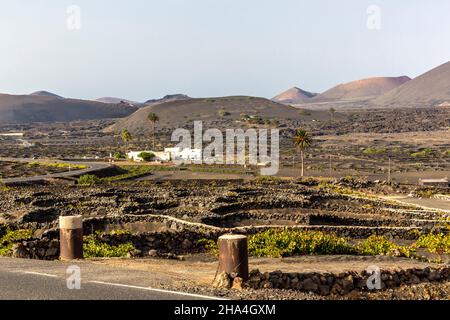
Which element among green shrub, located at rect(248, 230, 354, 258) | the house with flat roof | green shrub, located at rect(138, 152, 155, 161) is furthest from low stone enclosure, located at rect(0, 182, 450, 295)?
green shrub, located at rect(138, 152, 155, 161)

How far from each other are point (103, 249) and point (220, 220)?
14182 millimetres

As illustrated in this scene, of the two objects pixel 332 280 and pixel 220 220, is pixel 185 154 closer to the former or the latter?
pixel 220 220

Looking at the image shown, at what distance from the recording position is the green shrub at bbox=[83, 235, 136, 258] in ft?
73.5

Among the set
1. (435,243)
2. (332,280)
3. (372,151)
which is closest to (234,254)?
(332,280)

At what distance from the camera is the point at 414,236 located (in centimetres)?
3403

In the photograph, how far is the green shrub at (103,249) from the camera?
22.4 meters

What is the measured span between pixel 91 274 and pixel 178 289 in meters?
2.52

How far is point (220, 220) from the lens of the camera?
122 ft

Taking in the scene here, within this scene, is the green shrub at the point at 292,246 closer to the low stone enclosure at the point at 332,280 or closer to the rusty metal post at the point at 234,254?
the low stone enclosure at the point at 332,280

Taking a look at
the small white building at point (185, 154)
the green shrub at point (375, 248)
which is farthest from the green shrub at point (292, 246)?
the small white building at point (185, 154)

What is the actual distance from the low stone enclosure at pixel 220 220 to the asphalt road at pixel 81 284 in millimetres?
2024
